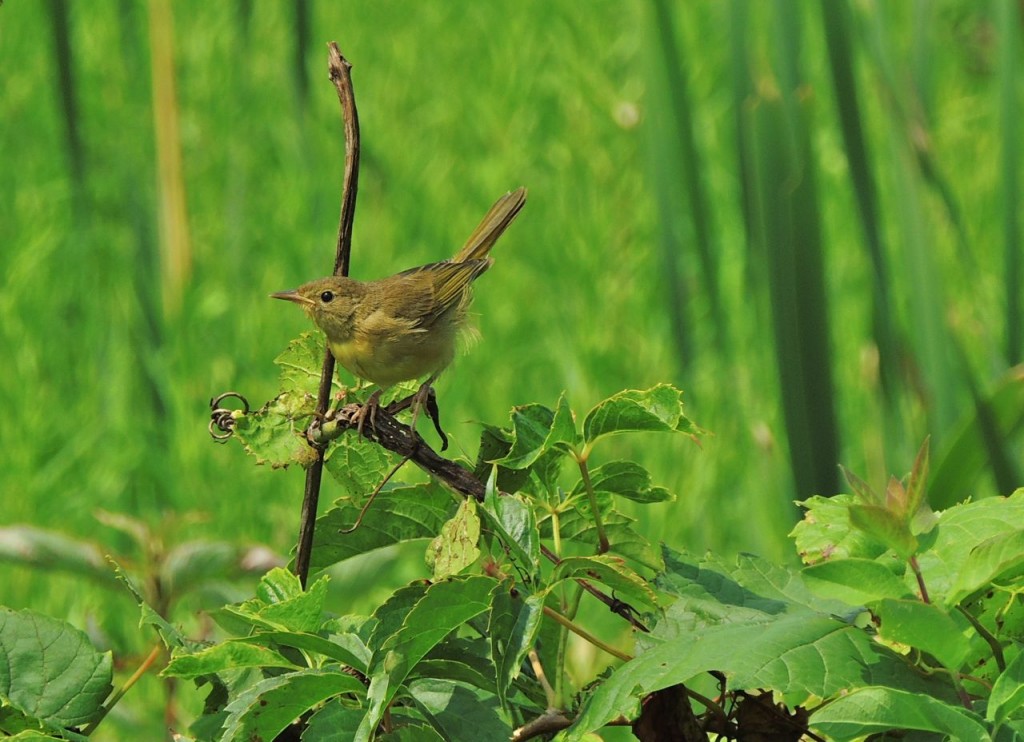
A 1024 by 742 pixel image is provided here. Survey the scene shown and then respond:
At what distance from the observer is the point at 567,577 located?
0.84 meters

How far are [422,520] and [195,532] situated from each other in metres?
2.89

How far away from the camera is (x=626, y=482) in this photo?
0.91 metres

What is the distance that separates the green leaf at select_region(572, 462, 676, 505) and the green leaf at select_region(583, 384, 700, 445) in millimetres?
24

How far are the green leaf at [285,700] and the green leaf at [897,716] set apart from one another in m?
0.26

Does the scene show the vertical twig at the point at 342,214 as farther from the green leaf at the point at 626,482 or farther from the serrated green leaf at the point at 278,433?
the green leaf at the point at 626,482

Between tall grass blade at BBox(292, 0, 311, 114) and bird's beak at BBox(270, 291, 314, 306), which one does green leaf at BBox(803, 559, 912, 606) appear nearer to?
tall grass blade at BBox(292, 0, 311, 114)

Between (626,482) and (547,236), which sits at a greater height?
(547,236)

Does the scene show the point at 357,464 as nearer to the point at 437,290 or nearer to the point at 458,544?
the point at 458,544

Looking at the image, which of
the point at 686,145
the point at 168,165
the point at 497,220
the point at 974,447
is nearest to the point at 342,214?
the point at 974,447

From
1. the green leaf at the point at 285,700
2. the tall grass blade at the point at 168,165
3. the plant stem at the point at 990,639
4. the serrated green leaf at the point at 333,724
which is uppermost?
the tall grass blade at the point at 168,165

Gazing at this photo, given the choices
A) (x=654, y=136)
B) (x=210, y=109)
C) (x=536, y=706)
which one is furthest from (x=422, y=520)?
(x=210, y=109)

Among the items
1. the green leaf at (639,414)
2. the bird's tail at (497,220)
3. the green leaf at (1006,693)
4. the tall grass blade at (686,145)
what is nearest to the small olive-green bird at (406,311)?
the bird's tail at (497,220)

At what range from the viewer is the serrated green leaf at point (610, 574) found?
2.66ft

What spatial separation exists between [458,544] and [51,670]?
27cm
